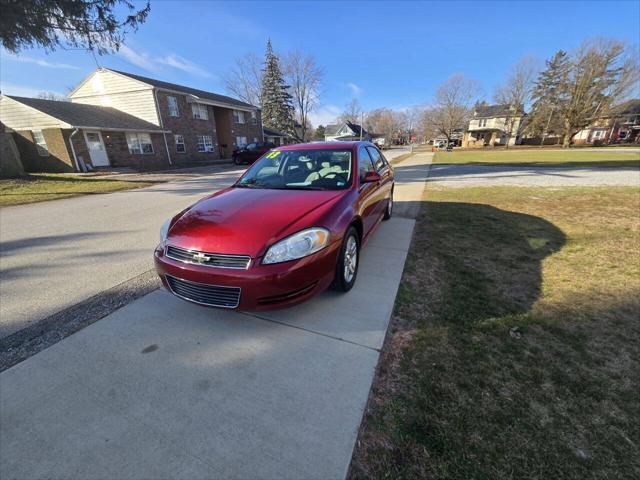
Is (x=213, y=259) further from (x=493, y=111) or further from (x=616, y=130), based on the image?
(x=616, y=130)

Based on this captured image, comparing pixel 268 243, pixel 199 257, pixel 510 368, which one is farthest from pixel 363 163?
pixel 510 368

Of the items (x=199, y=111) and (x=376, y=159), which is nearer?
(x=376, y=159)

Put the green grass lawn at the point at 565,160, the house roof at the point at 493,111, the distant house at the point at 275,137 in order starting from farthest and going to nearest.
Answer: the house roof at the point at 493,111
the distant house at the point at 275,137
the green grass lawn at the point at 565,160

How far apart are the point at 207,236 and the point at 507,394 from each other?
248 centimetres

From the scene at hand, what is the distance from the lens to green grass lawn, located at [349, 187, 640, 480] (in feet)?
4.83

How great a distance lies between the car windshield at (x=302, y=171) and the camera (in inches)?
130

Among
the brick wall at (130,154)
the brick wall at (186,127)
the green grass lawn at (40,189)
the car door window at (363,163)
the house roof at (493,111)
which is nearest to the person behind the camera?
the car door window at (363,163)

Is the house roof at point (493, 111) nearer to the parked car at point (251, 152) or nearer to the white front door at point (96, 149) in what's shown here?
the parked car at point (251, 152)

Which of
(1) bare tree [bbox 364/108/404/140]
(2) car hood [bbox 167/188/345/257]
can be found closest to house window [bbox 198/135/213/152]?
(2) car hood [bbox 167/188/345/257]

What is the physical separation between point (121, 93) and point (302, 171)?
26.1m

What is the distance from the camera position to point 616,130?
50969 millimetres

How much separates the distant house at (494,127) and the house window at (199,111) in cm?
5181

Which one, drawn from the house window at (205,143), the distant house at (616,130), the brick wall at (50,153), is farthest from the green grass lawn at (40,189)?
the distant house at (616,130)

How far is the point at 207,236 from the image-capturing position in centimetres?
239
